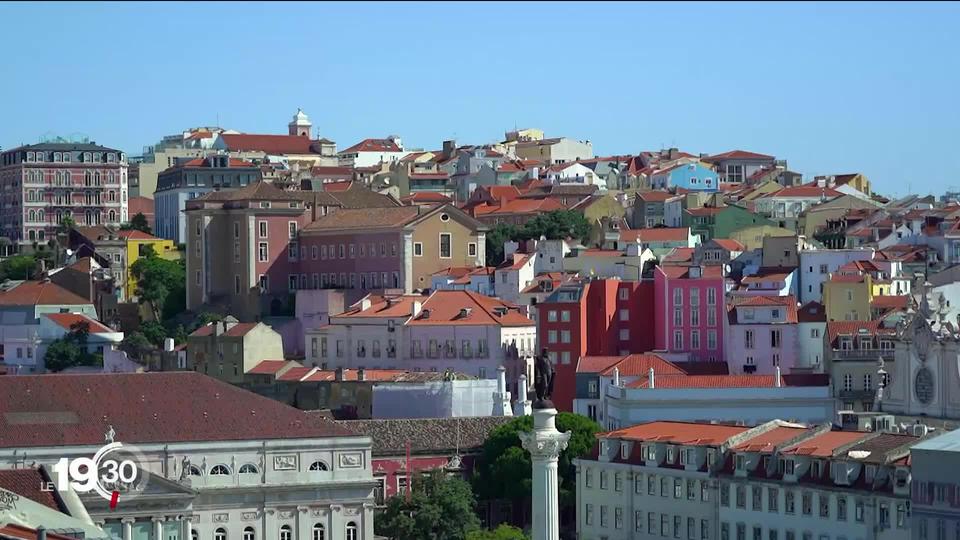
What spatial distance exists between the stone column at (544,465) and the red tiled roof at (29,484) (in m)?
Answer: 12.5

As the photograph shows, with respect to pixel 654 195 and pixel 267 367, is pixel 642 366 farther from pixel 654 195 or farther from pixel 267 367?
pixel 654 195

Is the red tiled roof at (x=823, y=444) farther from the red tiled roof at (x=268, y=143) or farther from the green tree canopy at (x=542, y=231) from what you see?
the red tiled roof at (x=268, y=143)

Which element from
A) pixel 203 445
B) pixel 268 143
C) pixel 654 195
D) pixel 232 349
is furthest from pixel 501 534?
pixel 268 143

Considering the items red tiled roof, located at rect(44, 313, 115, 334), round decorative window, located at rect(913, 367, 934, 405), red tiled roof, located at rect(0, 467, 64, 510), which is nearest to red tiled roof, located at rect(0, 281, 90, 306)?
red tiled roof, located at rect(44, 313, 115, 334)

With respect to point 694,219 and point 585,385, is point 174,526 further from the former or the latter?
point 694,219

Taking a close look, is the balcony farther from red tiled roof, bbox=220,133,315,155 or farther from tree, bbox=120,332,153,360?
red tiled roof, bbox=220,133,315,155

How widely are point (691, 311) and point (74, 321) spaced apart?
29.7m

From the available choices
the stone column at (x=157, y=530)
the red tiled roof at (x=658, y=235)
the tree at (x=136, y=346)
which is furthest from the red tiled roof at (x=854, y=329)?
the tree at (x=136, y=346)

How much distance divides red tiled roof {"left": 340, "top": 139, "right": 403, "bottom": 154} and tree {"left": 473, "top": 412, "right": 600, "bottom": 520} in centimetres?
10075

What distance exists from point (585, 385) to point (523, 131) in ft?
332

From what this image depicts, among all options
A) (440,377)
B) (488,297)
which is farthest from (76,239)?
(440,377)

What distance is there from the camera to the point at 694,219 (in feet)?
427

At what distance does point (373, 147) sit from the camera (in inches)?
7475

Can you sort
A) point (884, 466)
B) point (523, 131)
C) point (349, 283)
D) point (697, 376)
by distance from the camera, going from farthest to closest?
point (523, 131), point (349, 283), point (697, 376), point (884, 466)
